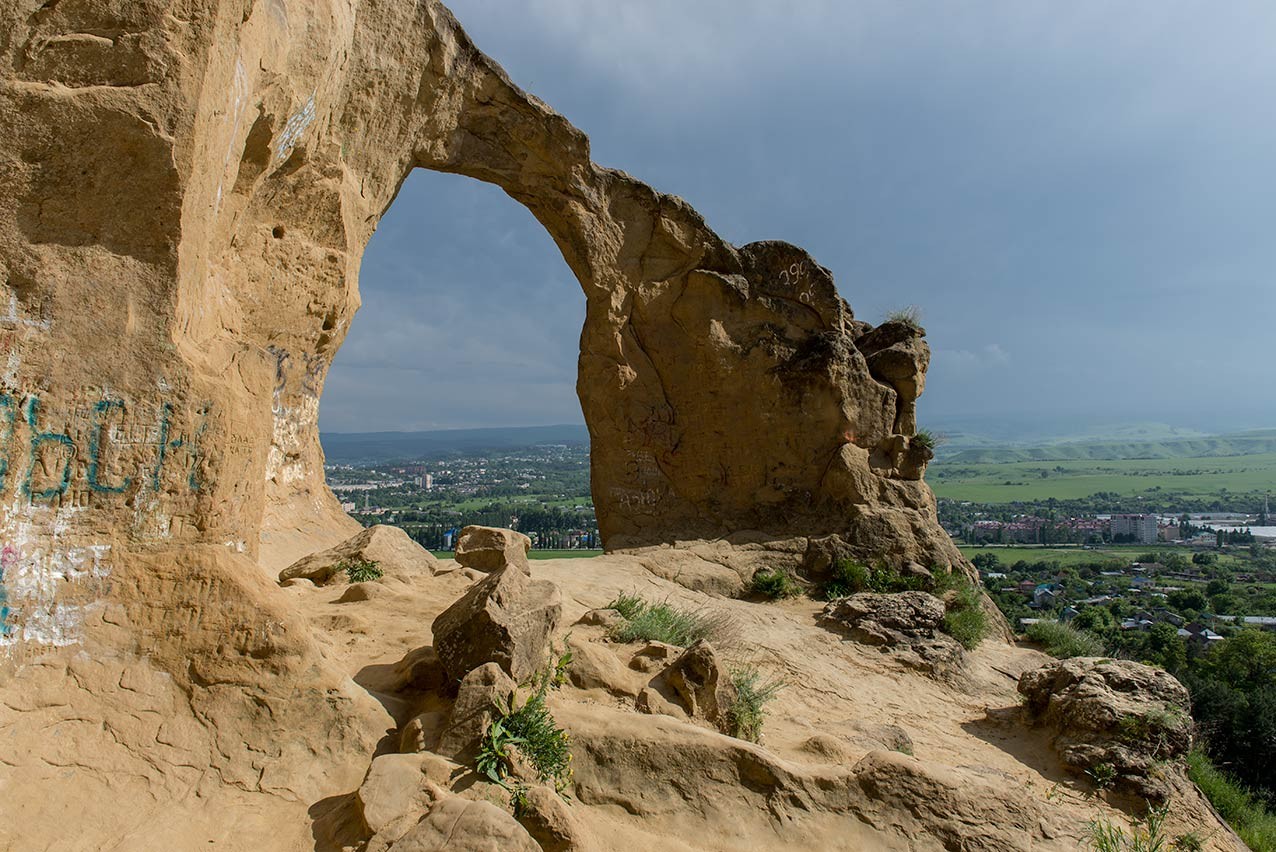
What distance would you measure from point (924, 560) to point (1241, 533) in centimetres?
4068

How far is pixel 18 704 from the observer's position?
307cm

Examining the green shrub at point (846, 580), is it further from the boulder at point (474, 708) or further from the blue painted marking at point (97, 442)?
the blue painted marking at point (97, 442)

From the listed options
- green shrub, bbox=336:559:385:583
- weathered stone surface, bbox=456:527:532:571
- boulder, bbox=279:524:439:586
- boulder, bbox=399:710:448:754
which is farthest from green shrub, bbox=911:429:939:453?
boulder, bbox=399:710:448:754

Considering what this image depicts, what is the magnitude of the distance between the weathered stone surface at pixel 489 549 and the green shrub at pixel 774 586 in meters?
3.60

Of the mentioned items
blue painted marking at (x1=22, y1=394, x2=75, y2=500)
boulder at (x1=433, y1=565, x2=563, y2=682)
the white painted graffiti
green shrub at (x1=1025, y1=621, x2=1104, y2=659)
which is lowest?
green shrub at (x1=1025, y1=621, x2=1104, y2=659)

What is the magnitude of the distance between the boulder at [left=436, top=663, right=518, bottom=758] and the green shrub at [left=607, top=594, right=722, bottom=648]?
224cm

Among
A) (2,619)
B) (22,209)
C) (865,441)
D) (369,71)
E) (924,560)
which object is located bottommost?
(924,560)

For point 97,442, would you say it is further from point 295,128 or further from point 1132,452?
point 1132,452

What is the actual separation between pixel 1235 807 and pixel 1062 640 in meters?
2.77

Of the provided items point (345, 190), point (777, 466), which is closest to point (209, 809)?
point (345, 190)

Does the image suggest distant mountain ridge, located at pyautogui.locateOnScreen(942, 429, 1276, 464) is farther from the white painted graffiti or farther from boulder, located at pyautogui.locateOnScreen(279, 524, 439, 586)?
the white painted graffiti

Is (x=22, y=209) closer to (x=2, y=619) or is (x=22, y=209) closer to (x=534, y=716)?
(x=2, y=619)

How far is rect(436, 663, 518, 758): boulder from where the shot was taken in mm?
3379

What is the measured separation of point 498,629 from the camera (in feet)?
12.6
